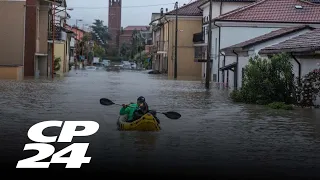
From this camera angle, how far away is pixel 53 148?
48.0 feet

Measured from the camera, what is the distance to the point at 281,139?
720 inches

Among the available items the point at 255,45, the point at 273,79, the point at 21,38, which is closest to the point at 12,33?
the point at 21,38

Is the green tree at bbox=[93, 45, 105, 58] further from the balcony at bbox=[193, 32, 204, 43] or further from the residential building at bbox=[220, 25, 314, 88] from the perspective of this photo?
the residential building at bbox=[220, 25, 314, 88]

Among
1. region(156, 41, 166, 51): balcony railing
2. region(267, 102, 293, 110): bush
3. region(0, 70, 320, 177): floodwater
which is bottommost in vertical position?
region(0, 70, 320, 177): floodwater

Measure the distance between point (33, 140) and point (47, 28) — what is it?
52.2 meters

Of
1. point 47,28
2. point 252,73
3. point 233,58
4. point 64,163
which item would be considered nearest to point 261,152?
point 64,163

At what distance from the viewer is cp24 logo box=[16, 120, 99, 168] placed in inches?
499

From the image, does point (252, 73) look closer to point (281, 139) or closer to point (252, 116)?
point (252, 116)

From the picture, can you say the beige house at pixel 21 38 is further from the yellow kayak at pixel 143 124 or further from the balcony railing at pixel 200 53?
the yellow kayak at pixel 143 124

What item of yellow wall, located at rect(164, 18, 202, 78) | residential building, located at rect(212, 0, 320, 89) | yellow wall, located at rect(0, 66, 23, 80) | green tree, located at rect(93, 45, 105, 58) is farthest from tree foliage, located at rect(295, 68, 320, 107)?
green tree, located at rect(93, 45, 105, 58)

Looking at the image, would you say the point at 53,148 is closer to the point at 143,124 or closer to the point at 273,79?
the point at 143,124

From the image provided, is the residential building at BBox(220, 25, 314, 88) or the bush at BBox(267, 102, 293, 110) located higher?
the residential building at BBox(220, 25, 314, 88)

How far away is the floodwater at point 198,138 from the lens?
13.2 metres

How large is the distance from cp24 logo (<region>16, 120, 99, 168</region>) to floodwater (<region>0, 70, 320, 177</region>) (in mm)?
263
